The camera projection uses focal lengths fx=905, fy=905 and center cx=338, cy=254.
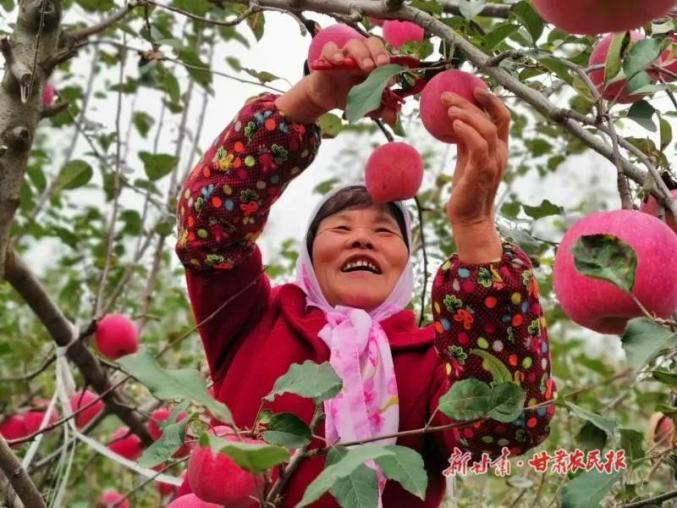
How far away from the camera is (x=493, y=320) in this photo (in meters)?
1.04

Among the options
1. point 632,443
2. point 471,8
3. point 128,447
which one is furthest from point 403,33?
point 128,447

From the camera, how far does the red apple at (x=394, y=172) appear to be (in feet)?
4.15

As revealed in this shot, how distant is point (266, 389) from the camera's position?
124cm

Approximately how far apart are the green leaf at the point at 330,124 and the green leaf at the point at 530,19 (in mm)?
448

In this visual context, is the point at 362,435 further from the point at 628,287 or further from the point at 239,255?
the point at 628,287

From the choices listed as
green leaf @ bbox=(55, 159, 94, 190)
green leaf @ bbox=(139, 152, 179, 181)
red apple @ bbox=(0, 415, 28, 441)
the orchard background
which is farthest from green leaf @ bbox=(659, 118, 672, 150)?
red apple @ bbox=(0, 415, 28, 441)

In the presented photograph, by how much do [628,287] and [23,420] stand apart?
1.78 meters

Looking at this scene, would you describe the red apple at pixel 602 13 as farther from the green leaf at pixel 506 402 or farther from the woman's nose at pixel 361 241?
the woman's nose at pixel 361 241

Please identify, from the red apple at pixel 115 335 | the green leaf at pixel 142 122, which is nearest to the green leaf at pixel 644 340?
the red apple at pixel 115 335

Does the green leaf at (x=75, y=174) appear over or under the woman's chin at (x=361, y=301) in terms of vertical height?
over

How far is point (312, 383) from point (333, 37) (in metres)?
0.52

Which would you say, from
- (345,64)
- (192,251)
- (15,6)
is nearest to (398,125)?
(345,64)

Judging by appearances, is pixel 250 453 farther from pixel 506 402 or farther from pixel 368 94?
pixel 368 94

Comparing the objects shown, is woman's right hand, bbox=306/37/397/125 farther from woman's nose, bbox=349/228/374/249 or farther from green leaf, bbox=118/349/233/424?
green leaf, bbox=118/349/233/424
